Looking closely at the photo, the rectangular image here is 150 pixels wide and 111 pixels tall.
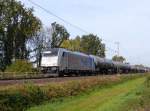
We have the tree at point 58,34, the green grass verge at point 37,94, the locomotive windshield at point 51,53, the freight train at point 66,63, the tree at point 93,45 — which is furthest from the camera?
the tree at point 93,45

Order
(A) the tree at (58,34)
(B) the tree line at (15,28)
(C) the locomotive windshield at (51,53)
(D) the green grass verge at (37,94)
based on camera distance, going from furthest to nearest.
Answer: (A) the tree at (58,34)
(B) the tree line at (15,28)
(C) the locomotive windshield at (51,53)
(D) the green grass verge at (37,94)

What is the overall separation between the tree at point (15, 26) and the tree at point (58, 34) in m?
31.2

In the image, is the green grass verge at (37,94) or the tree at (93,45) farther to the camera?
the tree at (93,45)

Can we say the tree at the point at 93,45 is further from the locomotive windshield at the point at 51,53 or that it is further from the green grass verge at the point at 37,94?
the green grass verge at the point at 37,94

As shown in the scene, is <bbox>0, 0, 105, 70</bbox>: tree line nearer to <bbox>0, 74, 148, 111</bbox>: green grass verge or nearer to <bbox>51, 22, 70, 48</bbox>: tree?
<bbox>51, 22, 70, 48</bbox>: tree

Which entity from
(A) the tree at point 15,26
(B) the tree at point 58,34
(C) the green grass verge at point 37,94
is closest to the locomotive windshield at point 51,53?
(C) the green grass verge at point 37,94

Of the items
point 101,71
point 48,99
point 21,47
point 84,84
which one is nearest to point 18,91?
point 48,99

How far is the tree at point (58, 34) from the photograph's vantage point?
13586 centimetres

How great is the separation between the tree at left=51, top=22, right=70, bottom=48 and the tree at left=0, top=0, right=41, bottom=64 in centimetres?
3125

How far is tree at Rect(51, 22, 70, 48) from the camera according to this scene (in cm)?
13586

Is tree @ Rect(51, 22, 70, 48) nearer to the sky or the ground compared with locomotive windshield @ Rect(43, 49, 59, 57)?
nearer to the sky

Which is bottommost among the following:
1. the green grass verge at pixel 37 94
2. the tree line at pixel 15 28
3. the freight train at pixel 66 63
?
the green grass verge at pixel 37 94

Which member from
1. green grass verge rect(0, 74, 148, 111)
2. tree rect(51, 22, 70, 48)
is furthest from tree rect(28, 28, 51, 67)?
green grass verge rect(0, 74, 148, 111)

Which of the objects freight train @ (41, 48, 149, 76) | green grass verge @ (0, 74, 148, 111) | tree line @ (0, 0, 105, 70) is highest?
tree line @ (0, 0, 105, 70)
